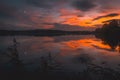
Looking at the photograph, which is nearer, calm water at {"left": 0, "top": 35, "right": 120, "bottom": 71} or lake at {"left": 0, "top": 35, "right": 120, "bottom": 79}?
lake at {"left": 0, "top": 35, "right": 120, "bottom": 79}

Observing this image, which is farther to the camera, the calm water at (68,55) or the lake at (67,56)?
the calm water at (68,55)

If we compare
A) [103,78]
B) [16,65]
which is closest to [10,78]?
[16,65]

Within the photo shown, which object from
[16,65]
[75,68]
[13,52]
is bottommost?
[75,68]

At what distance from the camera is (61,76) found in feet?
41.6

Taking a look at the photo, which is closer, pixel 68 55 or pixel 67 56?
pixel 67 56

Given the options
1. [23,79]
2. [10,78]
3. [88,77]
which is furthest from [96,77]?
[10,78]

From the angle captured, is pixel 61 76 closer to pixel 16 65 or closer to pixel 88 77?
pixel 88 77

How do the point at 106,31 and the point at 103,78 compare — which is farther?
the point at 106,31

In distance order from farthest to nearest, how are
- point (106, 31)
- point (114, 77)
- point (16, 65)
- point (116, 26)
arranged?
point (106, 31)
point (116, 26)
point (16, 65)
point (114, 77)

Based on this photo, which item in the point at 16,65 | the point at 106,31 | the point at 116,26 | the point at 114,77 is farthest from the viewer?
the point at 106,31

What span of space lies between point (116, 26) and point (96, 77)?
88.9 metres

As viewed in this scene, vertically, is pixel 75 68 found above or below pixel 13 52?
below

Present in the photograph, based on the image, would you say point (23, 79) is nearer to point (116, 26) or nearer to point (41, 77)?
point (41, 77)

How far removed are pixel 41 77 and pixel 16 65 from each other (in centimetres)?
291
